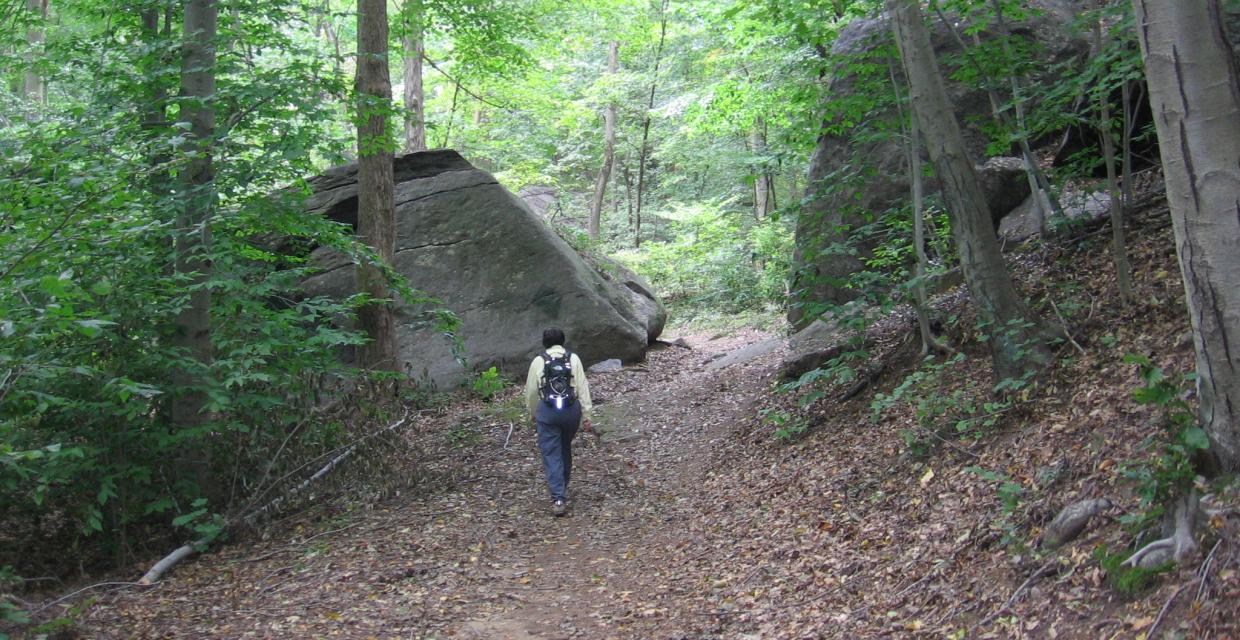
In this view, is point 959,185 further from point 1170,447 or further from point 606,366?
point 606,366

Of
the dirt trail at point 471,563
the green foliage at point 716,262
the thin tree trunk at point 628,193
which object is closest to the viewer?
the dirt trail at point 471,563

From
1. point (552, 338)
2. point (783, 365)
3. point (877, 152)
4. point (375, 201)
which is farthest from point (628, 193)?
point (552, 338)

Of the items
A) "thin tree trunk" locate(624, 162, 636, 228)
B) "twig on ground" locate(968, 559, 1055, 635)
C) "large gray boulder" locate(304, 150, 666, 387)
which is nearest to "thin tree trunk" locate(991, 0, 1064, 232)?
"twig on ground" locate(968, 559, 1055, 635)

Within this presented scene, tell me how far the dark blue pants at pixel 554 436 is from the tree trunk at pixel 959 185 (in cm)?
374

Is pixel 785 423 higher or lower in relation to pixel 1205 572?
lower

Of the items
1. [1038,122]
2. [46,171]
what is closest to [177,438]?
[46,171]

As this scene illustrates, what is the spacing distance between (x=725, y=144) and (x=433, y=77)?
10593 mm

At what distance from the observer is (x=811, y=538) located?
6.02 meters

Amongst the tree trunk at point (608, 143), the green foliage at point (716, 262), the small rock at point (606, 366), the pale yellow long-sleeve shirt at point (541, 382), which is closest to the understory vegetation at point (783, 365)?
the pale yellow long-sleeve shirt at point (541, 382)

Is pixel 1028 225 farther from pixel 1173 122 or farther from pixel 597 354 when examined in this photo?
pixel 597 354

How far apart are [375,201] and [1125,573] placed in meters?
9.47

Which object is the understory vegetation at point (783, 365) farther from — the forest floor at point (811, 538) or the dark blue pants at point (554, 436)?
the dark blue pants at point (554, 436)

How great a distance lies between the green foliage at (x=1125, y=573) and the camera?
11.4 feet

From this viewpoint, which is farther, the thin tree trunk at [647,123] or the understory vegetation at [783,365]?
the thin tree trunk at [647,123]
